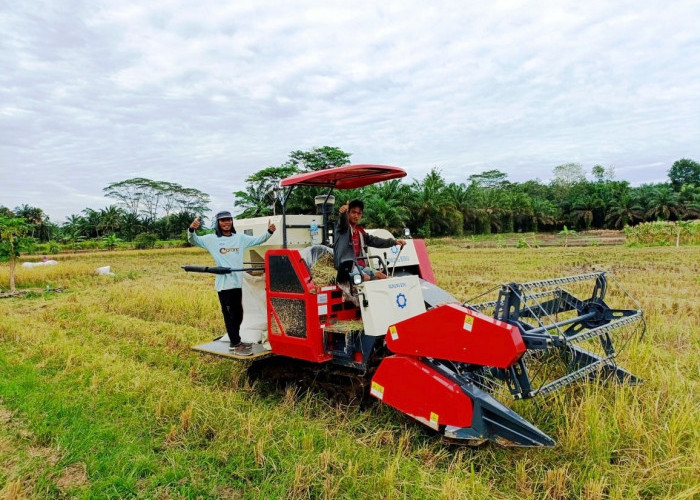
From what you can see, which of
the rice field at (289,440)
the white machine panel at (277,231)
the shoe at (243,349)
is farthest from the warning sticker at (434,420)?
the white machine panel at (277,231)

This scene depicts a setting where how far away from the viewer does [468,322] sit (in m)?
3.34

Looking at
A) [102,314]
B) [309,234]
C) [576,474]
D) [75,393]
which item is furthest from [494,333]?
[102,314]

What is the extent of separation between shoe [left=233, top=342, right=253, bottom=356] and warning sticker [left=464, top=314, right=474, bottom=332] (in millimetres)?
2680

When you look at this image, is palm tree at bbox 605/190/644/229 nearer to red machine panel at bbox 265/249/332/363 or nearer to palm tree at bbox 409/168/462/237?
palm tree at bbox 409/168/462/237

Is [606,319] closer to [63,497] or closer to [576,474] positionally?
[576,474]

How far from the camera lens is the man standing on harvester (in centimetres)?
539

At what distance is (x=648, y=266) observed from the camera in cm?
1625

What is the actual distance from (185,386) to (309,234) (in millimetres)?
2292

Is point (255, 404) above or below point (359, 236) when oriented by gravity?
below

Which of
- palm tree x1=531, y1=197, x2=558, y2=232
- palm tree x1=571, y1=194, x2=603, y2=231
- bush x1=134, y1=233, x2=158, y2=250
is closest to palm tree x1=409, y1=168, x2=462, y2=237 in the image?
palm tree x1=531, y1=197, x2=558, y2=232

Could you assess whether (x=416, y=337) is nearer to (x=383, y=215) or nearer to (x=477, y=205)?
(x=383, y=215)

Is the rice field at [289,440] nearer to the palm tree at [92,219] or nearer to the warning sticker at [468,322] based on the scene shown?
the warning sticker at [468,322]

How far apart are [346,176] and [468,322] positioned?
236 centimetres

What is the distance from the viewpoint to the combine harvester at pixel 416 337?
329 cm
